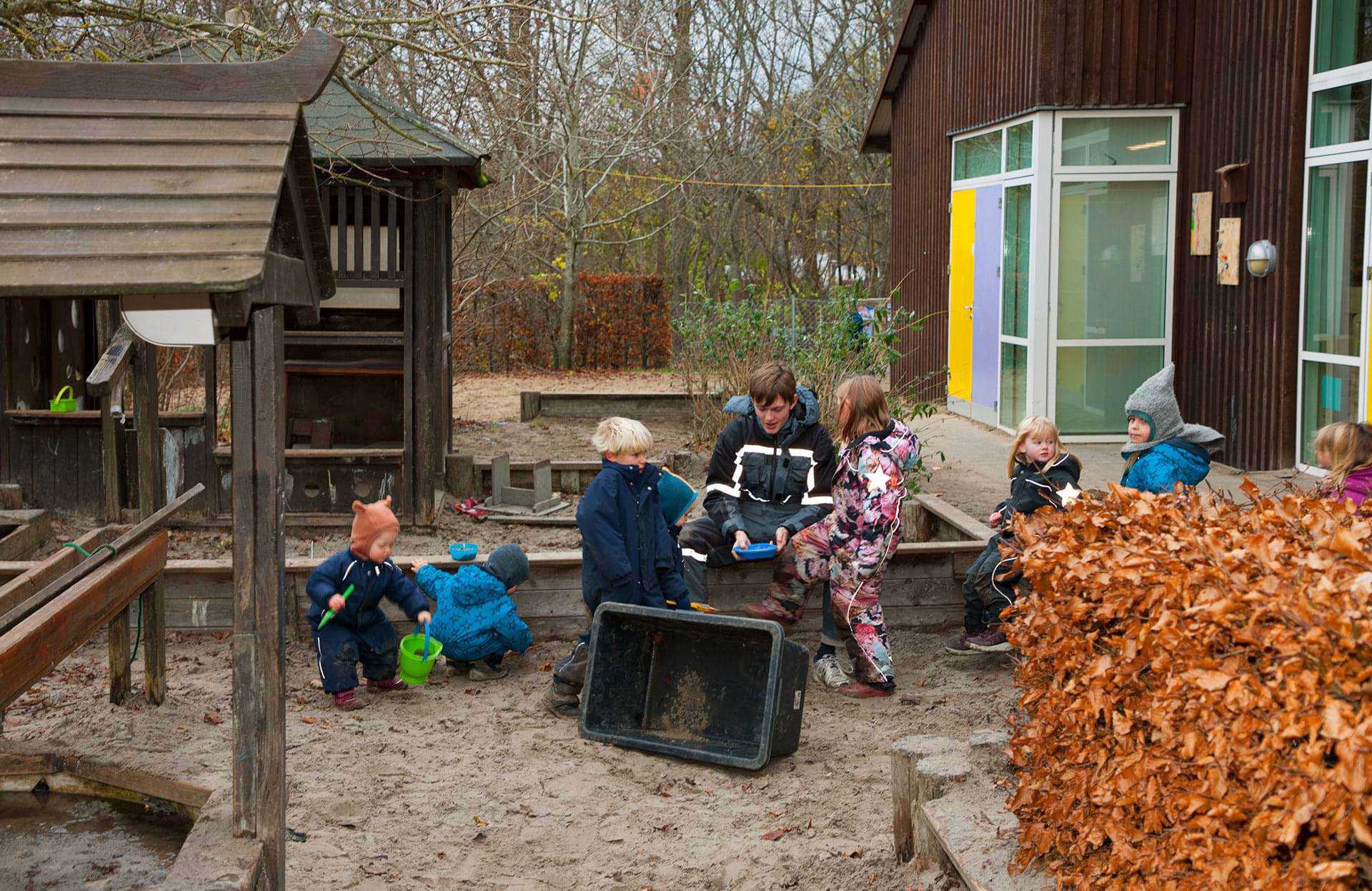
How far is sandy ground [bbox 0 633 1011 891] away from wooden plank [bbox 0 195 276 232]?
2122 mm

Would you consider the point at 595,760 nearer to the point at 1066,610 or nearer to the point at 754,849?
the point at 754,849

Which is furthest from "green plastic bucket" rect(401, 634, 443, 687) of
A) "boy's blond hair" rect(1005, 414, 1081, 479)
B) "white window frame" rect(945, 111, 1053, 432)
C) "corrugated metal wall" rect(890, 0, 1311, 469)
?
"white window frame" rect(945, 111, 1053, 432)

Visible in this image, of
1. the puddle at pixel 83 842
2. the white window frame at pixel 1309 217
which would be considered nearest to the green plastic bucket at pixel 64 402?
the puddle at pixel 83 842

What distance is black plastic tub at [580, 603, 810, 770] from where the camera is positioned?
5457 millimetres

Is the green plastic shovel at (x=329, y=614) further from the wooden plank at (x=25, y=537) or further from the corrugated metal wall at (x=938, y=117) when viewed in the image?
the corrugated metal wall at (x=938, y=117)

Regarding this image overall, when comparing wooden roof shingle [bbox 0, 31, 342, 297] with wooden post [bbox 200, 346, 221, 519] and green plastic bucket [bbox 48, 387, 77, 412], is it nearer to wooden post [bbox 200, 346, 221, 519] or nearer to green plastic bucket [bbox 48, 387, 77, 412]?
wooden post [bbox 200, 346, 221, 519]

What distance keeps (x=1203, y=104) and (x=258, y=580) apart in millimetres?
10043

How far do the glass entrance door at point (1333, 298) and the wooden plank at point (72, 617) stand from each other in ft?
25.4

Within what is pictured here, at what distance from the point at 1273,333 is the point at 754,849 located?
735 cm

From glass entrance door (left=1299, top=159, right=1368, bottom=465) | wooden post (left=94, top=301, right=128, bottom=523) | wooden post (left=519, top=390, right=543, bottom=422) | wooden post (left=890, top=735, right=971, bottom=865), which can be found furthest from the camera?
wooden post (left=519, top=390, right=543, bottom=422)

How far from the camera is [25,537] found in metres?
8.02

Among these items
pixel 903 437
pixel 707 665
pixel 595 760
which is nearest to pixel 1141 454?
pixel 903 437

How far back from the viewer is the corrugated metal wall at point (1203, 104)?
33.4 ft

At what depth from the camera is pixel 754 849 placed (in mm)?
4637
